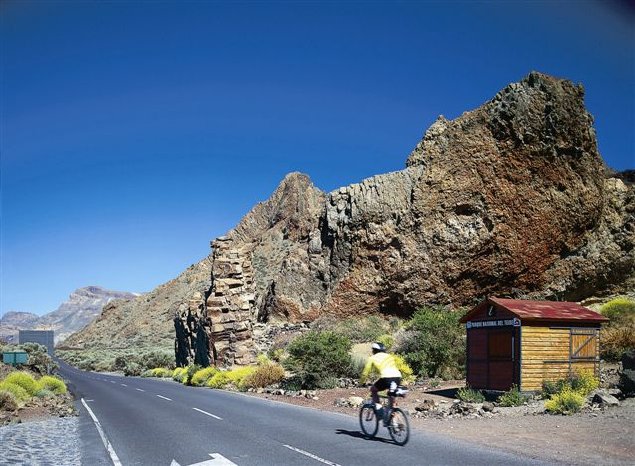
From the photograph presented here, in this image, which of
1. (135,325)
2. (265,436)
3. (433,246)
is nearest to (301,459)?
(265,436)

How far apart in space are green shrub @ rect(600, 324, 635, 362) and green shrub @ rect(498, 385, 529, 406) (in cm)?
874

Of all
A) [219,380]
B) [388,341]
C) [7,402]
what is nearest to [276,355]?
[219,380]

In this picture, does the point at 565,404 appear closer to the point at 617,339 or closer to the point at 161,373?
the point at 617,339

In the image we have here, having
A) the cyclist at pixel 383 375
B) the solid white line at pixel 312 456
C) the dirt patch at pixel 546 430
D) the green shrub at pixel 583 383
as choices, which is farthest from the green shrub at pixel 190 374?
the solid white line at pixel 312 456

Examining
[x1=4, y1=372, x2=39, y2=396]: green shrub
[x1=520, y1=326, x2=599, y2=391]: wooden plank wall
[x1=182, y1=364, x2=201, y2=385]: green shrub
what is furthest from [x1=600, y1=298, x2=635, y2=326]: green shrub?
[x1=4, y1=372, x2=39, y2=396]: green shrub

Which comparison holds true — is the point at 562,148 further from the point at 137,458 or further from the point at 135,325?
the point at 135,325

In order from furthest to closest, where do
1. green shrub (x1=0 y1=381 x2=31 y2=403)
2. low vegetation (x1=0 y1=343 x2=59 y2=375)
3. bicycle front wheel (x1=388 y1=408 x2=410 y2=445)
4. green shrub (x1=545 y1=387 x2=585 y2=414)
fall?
low vegetation (x1=0 y1=343 x2=59 y2=375) → green shrub (x1=0 y1=381 x2=31 y2=403) → green shrub (x1=545 y1=387 x2=585 y2=414) → bicycle front wheel (x1=388 y1=408 x2=410 y2=445)

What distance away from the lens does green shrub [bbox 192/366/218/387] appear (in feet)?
108

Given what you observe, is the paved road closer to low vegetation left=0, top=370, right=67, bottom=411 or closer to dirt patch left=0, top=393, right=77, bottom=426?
dirt patch left=0, top=393, right=77, bottom=426

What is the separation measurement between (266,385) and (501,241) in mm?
22156

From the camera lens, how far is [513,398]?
1762cm

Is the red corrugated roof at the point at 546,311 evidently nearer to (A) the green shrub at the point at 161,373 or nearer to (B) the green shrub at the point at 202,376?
(B) the green shrub at the point at 202,376

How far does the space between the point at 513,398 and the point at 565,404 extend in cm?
244

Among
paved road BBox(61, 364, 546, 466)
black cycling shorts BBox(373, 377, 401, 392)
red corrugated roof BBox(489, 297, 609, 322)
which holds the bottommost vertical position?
paved road BBox(61, 364, 546, 466)
